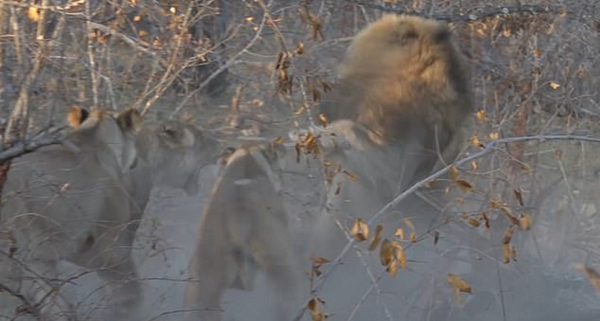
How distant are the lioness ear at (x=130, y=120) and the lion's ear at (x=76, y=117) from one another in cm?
18

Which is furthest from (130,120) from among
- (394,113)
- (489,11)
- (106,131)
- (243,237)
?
(489,11)

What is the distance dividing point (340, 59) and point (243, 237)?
2093 mm

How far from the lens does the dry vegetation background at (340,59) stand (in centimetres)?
580

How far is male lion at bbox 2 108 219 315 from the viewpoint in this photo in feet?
15.8

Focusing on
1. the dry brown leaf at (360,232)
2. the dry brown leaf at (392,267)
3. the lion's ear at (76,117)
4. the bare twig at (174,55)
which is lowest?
the dry brown leaf at (392,267)

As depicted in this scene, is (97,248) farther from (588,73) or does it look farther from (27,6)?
(588,73)

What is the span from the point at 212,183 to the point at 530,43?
2.12 metres

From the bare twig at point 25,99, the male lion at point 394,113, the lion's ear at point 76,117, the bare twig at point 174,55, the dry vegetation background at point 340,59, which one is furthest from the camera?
the male lion at point 394,113

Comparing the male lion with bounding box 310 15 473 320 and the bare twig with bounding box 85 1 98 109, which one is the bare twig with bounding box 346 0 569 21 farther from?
the bare twig with bounding box 85 1 98 109

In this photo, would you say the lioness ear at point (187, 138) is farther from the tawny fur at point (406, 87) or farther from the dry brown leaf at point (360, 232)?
the dry brown leaf at point (360, 232)

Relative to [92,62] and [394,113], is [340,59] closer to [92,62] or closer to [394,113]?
[394,113]

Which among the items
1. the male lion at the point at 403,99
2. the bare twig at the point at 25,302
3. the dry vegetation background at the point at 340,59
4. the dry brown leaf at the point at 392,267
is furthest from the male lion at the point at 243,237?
the dry brown leaf at the point at 392,267

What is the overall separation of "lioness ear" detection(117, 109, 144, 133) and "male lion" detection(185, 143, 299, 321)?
0.44 meters

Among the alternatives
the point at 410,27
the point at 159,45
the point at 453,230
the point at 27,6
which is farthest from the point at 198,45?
the point at 27,6
